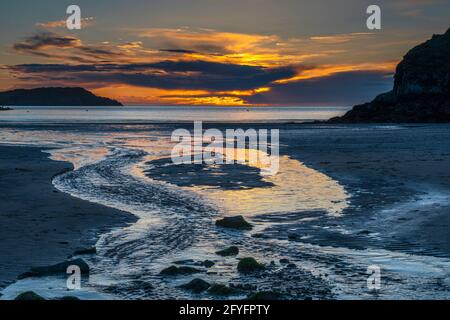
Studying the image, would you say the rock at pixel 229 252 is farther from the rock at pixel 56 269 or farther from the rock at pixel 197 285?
the rock at pixel 56 269

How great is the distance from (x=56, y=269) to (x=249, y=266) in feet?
12.9

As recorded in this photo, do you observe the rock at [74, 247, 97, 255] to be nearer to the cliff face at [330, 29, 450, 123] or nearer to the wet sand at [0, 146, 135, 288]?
the wet sand at [0, 146, 135, 288]

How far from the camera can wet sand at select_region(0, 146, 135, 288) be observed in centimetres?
1238

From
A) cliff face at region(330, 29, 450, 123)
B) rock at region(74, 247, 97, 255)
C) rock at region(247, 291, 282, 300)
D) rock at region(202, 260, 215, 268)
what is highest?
cliff face at region(330, 29, 450, 123)

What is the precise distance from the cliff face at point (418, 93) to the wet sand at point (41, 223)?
263ft

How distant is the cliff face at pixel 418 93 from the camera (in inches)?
3765

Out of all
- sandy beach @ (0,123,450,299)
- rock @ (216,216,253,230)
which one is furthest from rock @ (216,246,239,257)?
rock @ (216,216,253,230)

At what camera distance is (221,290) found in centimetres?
1005

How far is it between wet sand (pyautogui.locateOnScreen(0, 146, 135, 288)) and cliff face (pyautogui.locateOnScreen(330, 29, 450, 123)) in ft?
263

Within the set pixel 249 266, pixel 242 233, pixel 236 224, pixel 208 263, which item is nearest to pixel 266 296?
pixel 249 266

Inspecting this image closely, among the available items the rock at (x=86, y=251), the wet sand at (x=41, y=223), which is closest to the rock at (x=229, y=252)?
the rock at (x=86, y=251)

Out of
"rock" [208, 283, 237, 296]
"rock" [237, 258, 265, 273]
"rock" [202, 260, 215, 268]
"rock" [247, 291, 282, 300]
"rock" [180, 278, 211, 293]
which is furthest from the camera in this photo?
"rock" [202, 260, 215, 268]
